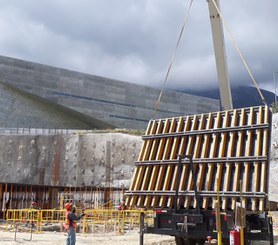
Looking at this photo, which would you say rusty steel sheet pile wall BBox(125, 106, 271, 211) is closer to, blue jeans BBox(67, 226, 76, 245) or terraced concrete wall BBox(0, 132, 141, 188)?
blue jeans BBox(67, 226, 76, 245)

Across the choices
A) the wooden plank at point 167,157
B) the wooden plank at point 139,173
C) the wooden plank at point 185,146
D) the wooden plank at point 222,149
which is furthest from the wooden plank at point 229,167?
the wooden plank at point 139,173

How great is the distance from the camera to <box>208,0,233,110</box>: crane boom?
14670 millimetres

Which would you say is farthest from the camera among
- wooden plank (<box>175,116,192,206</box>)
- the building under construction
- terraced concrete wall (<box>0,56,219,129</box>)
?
terraced concrete wall (<box>0,56,219,129</box>)

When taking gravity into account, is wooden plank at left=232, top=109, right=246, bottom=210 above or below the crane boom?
below

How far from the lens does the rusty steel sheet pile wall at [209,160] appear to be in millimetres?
8000

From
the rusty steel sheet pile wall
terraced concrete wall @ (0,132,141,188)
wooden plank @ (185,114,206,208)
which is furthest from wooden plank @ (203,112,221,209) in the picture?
terraced concrete wall @ (0,132,141,188)

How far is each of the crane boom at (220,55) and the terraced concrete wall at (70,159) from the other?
57.6ft

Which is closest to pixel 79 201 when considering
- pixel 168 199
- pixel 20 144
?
pixel 20 144

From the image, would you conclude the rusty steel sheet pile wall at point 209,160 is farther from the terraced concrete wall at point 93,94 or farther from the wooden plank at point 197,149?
the terraced concrete wall at point 93,94

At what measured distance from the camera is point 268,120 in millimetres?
8273

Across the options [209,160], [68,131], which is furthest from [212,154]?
[68,131]

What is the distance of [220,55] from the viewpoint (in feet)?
48.7

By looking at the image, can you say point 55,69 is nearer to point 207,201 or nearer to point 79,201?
point 79,201

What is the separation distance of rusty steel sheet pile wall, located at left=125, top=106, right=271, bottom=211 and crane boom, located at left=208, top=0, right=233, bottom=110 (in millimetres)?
5634
